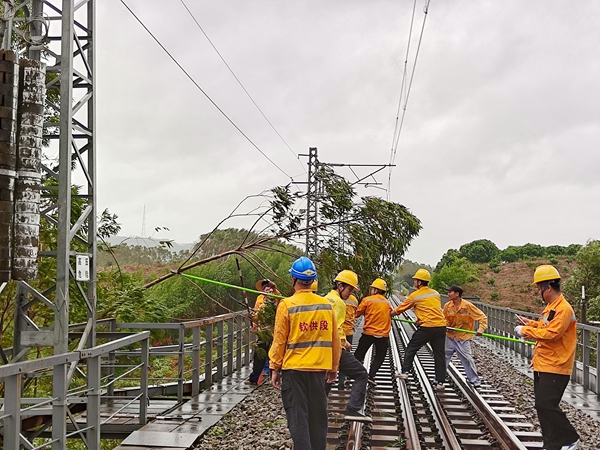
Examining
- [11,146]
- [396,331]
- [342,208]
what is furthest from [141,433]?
[396,331]

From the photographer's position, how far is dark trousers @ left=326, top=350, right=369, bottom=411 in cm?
856

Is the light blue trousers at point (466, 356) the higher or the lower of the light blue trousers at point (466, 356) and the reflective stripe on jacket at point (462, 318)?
the lower

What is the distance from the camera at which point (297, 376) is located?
604 centimetres

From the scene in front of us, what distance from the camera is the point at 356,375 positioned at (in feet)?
28.1

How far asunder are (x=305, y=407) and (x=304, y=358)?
44 centimetres

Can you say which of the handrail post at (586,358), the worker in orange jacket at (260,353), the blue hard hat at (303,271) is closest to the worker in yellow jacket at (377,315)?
the worker in orange jacket at (260,353)

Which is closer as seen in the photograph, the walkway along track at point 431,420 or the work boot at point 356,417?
the walkway along track at point 431,420

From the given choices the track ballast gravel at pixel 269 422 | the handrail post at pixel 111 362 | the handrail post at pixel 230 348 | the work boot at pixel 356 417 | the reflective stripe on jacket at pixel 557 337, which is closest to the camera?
the reflective stripe on jacket at pixel 557 337

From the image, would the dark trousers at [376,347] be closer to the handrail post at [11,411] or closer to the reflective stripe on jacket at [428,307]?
the reflective stripe on jacket at [428,307]

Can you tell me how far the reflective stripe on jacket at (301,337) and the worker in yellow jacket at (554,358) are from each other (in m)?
2.26

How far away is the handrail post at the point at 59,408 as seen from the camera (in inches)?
239

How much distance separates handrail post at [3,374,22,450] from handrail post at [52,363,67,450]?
97 centimetres

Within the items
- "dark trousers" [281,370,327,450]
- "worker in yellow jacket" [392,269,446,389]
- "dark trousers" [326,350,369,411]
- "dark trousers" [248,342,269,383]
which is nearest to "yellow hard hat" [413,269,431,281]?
"worker in yellow jacket" [392,269,446,389]

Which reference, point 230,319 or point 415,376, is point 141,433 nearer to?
point 230,319
